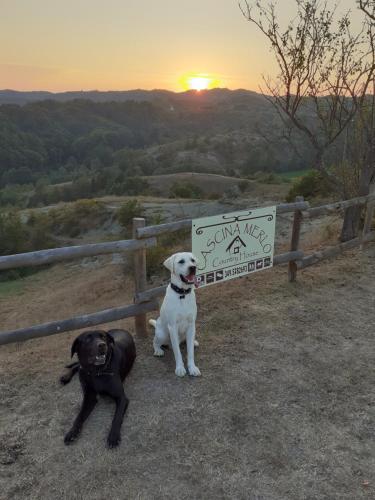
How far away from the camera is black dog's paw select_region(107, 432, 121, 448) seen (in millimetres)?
3256

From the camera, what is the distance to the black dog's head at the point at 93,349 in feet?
11.3

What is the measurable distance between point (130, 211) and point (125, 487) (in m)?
18.3

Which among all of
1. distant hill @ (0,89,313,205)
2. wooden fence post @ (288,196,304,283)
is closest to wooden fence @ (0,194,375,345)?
wooden fence post @ (288,196,304,283)

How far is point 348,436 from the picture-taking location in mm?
3436

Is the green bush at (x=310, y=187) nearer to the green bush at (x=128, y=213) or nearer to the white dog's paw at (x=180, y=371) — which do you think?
the green bush at (x=128, y=213)

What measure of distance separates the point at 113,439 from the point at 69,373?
1147 millimetres

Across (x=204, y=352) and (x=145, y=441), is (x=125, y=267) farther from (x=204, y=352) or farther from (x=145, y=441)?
(x=145, y=441)

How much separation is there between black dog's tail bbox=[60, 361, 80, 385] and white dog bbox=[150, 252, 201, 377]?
1.02 m

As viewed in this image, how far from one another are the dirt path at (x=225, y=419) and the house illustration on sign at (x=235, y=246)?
931mm

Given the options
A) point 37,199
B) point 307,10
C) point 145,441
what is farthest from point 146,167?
point 145,441

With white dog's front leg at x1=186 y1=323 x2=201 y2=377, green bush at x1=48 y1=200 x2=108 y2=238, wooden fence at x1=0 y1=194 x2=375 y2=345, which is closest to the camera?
wooden fence at x1=0 y1=194 x2=375 y2=345

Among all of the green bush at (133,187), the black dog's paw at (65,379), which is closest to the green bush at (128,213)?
the black dog's paw at (65,379)

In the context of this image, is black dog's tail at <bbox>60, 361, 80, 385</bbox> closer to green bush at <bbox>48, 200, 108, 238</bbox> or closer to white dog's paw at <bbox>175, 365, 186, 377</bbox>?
white dog's paw at <bbox>175, 365, 186, 377</bbox>

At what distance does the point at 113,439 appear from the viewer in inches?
129
